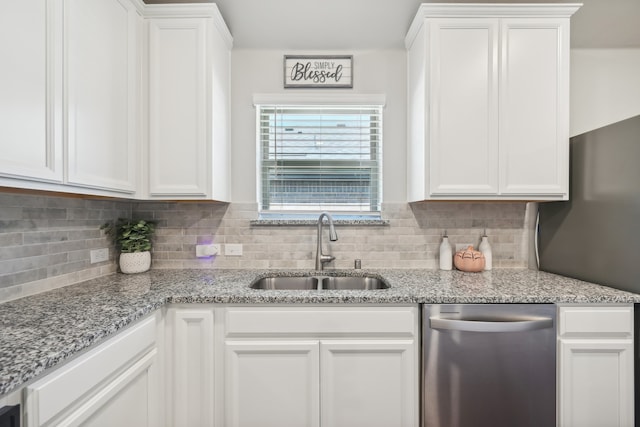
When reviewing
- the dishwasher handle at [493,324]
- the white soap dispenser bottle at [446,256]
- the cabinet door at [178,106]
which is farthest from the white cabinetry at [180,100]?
→ the white soap dispenser bottle at [446,256]

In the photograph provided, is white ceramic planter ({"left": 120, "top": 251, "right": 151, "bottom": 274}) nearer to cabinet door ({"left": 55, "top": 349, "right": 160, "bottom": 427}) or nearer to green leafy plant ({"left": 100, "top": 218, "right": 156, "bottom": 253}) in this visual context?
green leafy plant ({"left": 100, "top": 218, "right": 156, "bottom": 253})

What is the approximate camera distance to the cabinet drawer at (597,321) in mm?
1465

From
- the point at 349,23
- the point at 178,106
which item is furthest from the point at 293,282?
the point at 349,23

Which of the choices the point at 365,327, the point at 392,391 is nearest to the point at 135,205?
the point at 365,327

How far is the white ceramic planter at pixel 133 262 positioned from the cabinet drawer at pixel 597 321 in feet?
7.42

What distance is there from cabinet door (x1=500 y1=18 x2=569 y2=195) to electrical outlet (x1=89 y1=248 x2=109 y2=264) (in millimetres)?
2346

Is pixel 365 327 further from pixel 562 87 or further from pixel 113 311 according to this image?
pixel 562 87

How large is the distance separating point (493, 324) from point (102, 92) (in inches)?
81.1

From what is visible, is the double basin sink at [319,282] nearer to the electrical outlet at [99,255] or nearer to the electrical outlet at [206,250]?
the electrical outlet at [206,250]

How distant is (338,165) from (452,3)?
114 cm

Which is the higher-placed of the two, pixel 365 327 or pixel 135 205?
pixel 135 205

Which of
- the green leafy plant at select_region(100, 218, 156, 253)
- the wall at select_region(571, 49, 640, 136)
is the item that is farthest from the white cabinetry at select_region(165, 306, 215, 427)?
the wall at select_region(571, 49, 640, 136)

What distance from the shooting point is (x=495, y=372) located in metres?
1.45

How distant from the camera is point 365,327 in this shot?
148 centimetres
